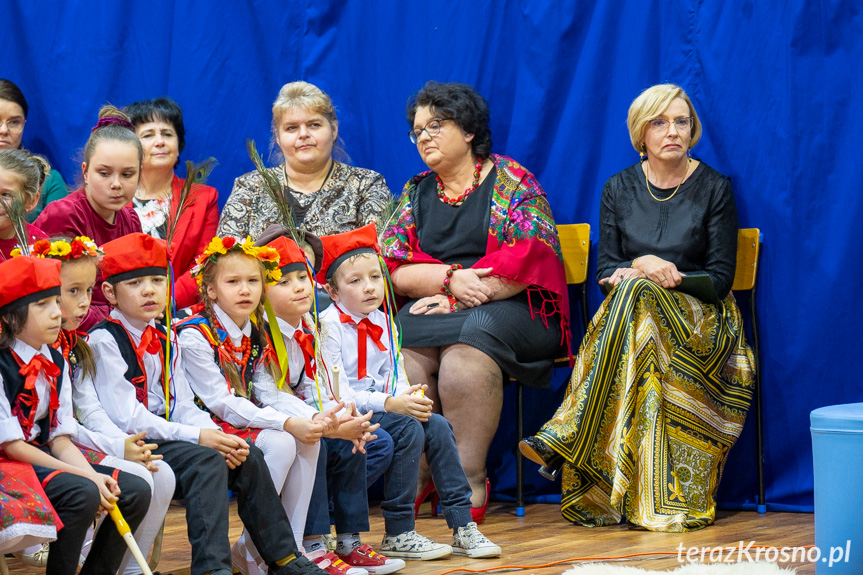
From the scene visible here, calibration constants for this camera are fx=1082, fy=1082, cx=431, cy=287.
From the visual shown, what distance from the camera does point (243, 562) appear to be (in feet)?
9.75

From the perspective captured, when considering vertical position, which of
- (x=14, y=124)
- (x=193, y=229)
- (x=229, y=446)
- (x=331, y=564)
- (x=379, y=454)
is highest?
(x=14, y=124)

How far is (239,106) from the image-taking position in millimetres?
4980

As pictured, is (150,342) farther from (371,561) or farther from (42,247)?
(371,561)

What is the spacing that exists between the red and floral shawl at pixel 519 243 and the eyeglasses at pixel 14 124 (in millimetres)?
1722

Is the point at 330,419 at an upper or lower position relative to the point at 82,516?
upper

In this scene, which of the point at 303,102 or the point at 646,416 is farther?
the point at 303,102

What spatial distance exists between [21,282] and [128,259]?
1.17 ft

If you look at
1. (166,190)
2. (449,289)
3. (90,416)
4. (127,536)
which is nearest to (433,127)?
(449,289)

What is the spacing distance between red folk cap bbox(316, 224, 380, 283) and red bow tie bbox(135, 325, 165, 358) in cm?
69

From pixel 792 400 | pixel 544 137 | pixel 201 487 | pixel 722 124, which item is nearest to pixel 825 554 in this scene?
pixel 792 400

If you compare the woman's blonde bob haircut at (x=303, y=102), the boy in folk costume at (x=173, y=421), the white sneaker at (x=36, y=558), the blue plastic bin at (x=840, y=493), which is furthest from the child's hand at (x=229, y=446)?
the woman's blonde bob haircut at (x=303, y=102)

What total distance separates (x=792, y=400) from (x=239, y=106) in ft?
8.95

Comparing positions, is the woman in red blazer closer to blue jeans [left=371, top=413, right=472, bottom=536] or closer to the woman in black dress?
blue jeans [left=371, top=413, right=472, bottom=536]

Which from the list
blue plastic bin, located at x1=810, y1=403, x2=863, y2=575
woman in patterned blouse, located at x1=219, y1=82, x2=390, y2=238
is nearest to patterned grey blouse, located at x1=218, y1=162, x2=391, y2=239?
woman in patterned blouse, located at x1=219, y1=82, x2=390, y2=238
